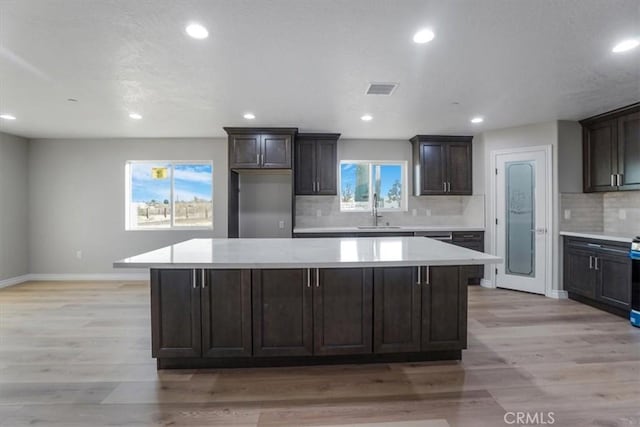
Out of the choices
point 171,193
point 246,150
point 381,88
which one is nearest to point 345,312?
point 381,88

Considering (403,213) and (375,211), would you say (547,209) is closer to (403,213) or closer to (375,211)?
(403,213)

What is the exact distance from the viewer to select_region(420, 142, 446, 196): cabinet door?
523cm

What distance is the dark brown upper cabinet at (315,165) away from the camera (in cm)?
510

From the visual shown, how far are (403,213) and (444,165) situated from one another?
42.0 inches

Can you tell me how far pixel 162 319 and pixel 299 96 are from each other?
2529mm

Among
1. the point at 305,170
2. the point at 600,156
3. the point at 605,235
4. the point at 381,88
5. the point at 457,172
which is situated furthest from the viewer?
the point at 457,172

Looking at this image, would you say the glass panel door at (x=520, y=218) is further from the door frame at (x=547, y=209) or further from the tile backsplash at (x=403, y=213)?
the tile backsplash at (x=403, y=213)

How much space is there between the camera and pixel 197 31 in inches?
84.8

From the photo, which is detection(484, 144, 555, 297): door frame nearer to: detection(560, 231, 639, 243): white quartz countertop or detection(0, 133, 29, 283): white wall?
detection(560, 231, 639, 243): white quartz countertop

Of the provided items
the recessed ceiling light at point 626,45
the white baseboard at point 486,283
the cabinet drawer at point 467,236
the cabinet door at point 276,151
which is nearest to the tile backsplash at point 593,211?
the cabinet drawer at point 467,236

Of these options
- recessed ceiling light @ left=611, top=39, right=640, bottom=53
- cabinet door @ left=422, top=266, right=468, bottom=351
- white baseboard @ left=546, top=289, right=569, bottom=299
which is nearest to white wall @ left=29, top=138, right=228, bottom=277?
cabinet door @ left=422, top=266, right=468, bottom=351

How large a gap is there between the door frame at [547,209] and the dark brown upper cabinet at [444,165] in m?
0.38

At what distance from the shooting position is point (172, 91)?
3270 millimetres

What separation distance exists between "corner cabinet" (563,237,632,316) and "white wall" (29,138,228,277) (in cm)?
525
